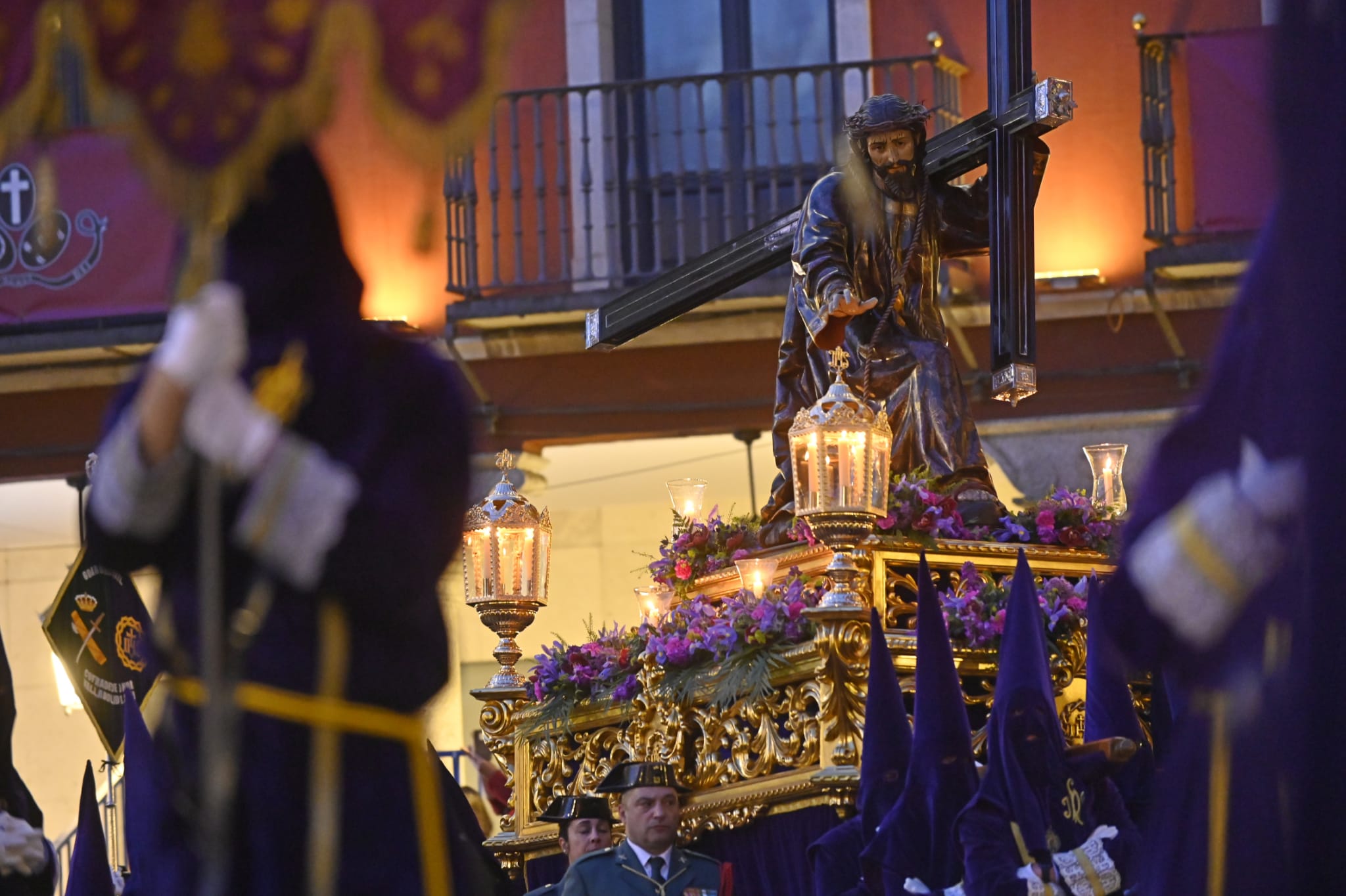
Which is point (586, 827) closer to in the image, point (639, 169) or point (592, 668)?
point (592, 668)

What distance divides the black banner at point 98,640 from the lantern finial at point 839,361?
3.92 metres

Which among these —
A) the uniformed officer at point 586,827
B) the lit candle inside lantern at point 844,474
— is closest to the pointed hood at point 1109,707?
the lit candle inside lantern at point 844,474

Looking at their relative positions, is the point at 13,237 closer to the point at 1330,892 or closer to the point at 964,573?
the point at 964,573

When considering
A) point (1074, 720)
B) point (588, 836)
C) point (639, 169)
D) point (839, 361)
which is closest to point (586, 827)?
point (588, 836)

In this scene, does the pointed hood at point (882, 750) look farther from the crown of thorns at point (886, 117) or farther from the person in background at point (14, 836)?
the person in background at point (14, 836)

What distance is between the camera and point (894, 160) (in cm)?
692

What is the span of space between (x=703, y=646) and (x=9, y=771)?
2585 millimetres

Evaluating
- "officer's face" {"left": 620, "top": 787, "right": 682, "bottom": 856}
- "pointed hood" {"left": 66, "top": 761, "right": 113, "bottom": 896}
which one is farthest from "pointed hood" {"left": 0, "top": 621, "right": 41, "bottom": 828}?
"officer's face" {"left": 620, "top": 787, "right": 682, "bottom": 856}

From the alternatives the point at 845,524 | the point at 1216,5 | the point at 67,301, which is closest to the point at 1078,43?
the point at 1216,5

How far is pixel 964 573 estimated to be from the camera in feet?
20.8

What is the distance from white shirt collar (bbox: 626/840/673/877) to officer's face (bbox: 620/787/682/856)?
0.05ft

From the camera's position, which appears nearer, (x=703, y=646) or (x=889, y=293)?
(x=703, y=646)

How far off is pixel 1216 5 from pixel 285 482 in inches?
409

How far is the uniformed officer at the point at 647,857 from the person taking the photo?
6258 mm
